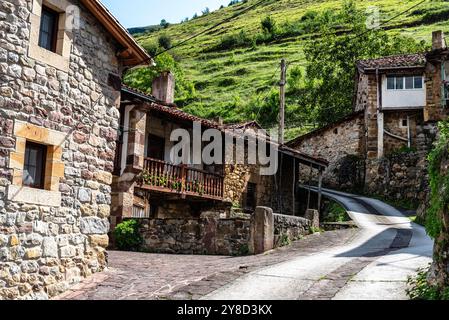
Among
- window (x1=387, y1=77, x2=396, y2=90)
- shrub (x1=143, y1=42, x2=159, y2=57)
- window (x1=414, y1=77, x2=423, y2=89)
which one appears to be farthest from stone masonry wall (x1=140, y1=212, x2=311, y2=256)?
shrub (x1=143, y1=42, x2=159, y2=57)

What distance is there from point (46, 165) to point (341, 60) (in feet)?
109

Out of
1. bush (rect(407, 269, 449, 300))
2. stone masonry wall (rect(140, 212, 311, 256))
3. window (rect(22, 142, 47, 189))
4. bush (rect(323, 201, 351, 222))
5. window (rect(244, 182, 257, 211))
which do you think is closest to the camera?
bush (rect(407, 269, 449, 300))

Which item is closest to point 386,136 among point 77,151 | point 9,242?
point 77,151

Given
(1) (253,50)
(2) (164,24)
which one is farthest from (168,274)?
(2) (164,24)

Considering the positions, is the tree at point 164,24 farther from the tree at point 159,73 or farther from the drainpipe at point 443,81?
the drainpipe at point 443,81

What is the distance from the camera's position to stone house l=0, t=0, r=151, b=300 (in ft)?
24.6

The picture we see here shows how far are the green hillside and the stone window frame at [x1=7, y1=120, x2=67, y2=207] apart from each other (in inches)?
1336

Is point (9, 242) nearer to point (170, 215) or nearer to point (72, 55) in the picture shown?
point (72, 55)

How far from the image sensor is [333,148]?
29906 millimetres

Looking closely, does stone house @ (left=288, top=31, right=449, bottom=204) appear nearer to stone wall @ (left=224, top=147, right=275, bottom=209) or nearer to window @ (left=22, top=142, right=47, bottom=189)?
stone wall @ (left=224, top=147, right=275, bottom=209)

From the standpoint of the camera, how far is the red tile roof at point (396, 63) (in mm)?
26016

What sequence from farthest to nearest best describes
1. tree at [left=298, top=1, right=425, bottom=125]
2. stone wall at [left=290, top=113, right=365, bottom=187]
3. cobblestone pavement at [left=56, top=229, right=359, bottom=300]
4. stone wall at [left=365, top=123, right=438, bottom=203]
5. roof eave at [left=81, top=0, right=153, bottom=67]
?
1. tree at [left=298, top=1, right=425, bottom=125]
2. stone wall at [left=290, top=113, right=365, bottom=187]
3. stone wall at [left=365, top=123, right=438, bottom=203]
4. roof eave at [left=81, top=0, right=153, bottom=67]
5. cobblestone pavement at [left=56, top=229, right=359, bottom=300]

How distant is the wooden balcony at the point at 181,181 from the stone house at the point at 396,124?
11.2m

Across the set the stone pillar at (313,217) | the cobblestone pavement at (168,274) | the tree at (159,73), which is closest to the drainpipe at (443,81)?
the stone pillar at (313,217)
